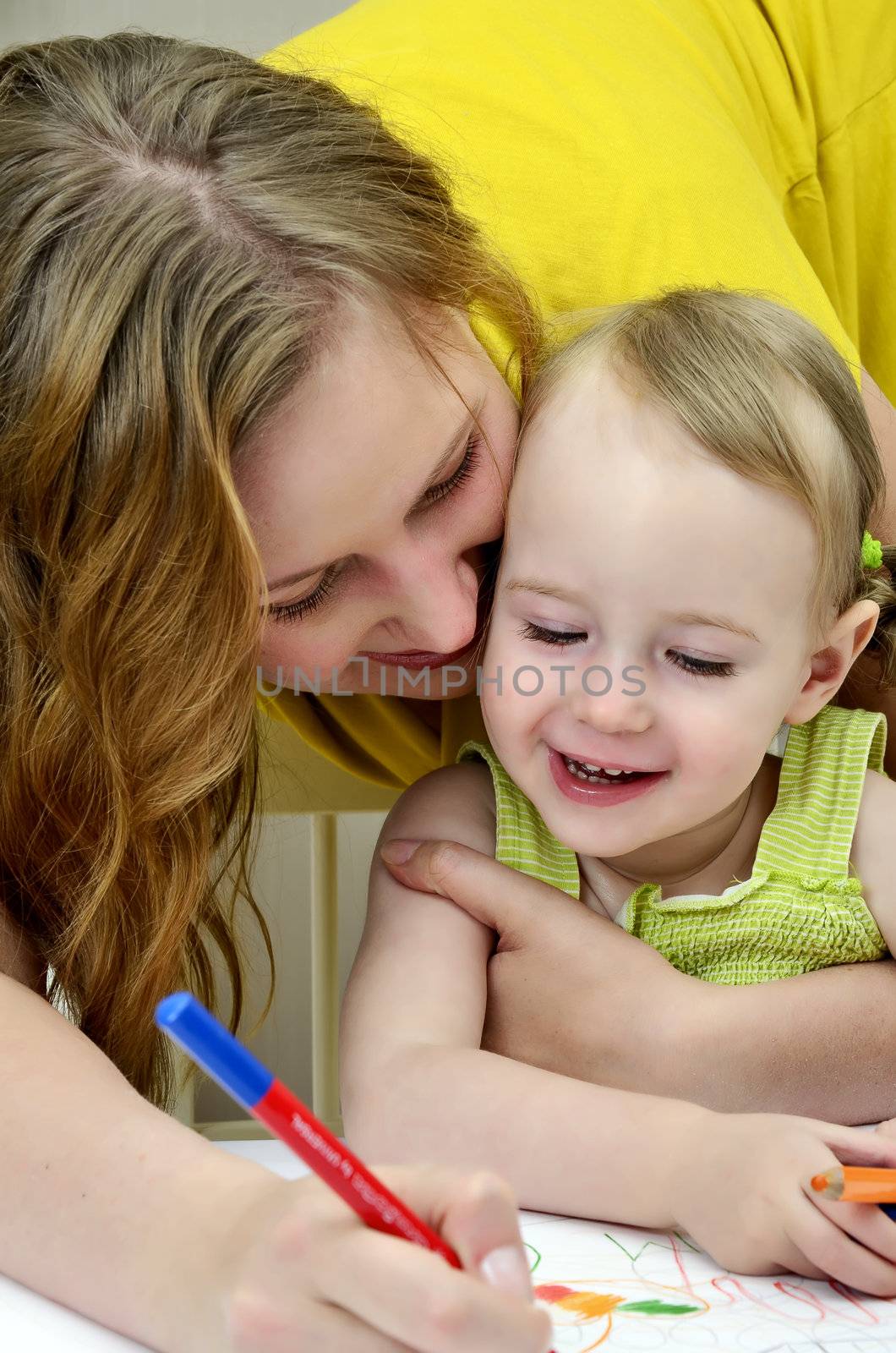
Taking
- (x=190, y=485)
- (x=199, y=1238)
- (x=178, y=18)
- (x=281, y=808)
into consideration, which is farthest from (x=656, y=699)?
(x=178, y=18)

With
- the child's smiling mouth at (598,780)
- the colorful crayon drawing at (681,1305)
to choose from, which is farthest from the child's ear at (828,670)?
the colorful crayon drawing at (681,1305)

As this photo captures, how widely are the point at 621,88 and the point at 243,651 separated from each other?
20.1 inches

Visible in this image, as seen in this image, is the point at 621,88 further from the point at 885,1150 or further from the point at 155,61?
the point at 885,1150

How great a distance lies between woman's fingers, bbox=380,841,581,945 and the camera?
0.78 m

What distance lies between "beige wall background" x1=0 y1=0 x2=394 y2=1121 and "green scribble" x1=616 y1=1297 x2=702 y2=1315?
66 centimetres

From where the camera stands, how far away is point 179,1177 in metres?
0.51

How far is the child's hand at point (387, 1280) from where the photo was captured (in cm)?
38

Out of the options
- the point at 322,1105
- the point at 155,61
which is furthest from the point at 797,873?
the point at 322,1105

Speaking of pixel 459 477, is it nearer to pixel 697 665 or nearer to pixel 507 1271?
pixel 697 665

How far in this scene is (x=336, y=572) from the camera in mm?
753

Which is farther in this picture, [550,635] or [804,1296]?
[550,635]

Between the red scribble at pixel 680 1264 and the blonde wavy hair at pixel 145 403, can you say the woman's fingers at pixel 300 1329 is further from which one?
the blonde wavy hair at pixel 145 403

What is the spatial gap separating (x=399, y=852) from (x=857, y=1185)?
370 millimetres

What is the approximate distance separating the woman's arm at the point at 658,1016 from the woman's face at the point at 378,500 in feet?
0.46
